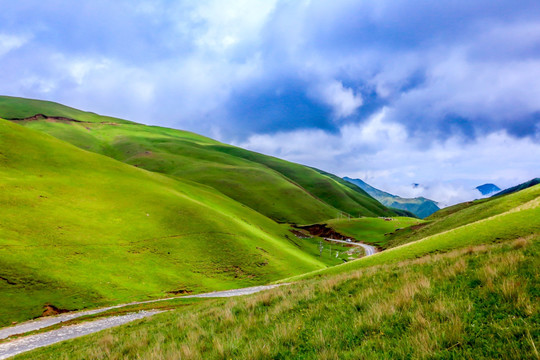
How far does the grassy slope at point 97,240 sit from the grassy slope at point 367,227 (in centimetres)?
10794

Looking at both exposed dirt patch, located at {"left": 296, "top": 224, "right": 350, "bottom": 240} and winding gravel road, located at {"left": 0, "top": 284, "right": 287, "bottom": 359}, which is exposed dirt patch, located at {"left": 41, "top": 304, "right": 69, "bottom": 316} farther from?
exposed dirt patch, located at {"left": 296, "top": 224, "right": 350, "bottom": 240}

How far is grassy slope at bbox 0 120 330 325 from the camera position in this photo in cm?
3506

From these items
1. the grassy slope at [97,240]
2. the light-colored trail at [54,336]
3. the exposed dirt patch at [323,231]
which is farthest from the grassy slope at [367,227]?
the light-colored trail at [54,336]

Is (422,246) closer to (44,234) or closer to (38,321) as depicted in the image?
(38,321)

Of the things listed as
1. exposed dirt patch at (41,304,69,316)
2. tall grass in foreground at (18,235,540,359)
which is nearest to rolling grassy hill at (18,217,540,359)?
tall grass in foreground at (18,235,540,359)

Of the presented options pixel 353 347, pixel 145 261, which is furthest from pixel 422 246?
pixel 145 261

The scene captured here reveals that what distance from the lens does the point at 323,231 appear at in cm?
18000

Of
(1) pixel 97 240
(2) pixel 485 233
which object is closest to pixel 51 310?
(1) pixel 97 240

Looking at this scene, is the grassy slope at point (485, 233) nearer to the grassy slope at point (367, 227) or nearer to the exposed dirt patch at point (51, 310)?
the exposed dirt patch at point (51, 310)

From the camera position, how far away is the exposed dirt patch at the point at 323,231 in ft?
556

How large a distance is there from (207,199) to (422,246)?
250 feet

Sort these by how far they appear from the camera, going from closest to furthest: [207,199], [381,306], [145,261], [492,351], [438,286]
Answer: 1. [492,351]
2. [381,306]
3. [438,286]
4. [145,261]
5. [207,199]

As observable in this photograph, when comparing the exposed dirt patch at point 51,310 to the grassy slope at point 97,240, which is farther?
the grassy slope at point 97,240

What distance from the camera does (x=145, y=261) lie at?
4644 centimetres
